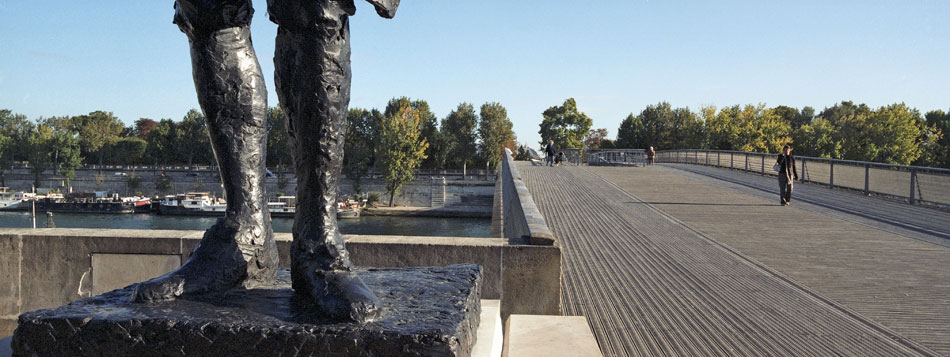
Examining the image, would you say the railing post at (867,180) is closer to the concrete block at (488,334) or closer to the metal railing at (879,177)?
the metal railing at (879,177)

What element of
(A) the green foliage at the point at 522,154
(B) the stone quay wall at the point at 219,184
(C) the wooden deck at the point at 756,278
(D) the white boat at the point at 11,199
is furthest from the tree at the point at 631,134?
(C) the wooden deck at the point at 756,278

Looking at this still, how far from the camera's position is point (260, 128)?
237 cm

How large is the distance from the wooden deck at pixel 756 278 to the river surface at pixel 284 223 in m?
40.5

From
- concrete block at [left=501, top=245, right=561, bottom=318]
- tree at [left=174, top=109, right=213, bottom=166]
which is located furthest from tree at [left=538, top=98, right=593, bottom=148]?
concrete block at [left=501, top=245, right=561, bottom=318]

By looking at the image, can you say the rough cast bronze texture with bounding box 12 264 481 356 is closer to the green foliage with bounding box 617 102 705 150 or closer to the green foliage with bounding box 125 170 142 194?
the green foliage with bounding box 125 170 142 194

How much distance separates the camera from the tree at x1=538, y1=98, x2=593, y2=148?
7688cm

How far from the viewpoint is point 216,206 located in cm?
5975

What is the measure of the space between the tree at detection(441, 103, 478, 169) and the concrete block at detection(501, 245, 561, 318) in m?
74.8

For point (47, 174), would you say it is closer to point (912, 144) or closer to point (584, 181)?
point (584, 181)

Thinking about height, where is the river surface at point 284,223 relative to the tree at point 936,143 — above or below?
below

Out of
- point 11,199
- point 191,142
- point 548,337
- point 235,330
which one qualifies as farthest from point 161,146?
point 235,330

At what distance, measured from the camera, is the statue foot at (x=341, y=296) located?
1.79 meters

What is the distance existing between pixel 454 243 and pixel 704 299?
251 cm

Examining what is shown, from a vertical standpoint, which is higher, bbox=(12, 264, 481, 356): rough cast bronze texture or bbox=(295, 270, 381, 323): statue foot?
bbox=(295, 270, 381, 323): statue foot
